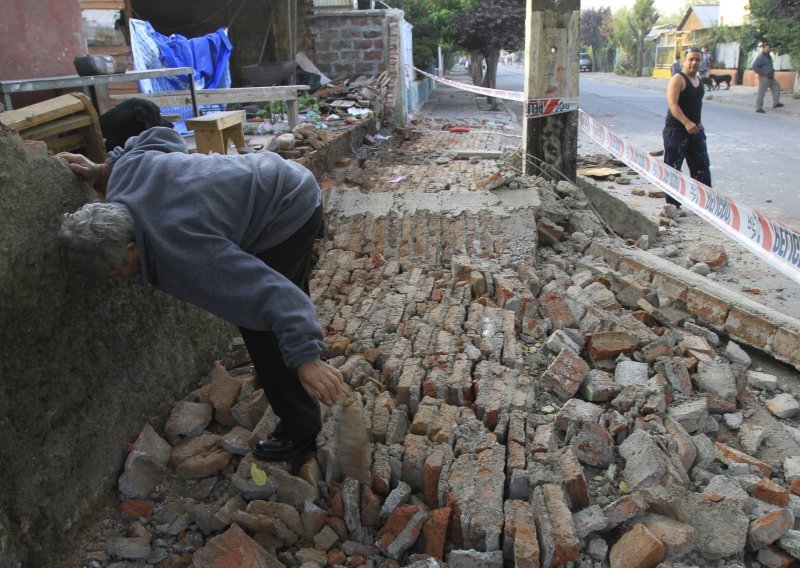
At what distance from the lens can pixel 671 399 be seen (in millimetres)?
3125

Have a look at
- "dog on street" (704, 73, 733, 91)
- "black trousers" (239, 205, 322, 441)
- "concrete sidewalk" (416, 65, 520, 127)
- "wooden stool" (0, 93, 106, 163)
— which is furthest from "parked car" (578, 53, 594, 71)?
"black trousers" (239, 205, 322, 441)

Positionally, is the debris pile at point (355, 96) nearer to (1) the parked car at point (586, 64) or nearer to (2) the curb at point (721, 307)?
(2) the curb at point (721, 307)

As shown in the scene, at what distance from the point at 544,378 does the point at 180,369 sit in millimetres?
1744

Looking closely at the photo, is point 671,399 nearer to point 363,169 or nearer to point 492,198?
point 492,198

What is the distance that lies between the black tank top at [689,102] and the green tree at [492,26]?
1238 centimetres

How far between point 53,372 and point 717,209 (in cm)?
380

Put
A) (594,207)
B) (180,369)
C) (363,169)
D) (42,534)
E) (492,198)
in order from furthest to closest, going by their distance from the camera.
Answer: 1. (363,169)
2. (594,207)
3. (492,198)
4. (180,369)
5. (42,534)

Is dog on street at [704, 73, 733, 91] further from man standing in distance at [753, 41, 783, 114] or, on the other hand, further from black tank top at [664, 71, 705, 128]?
black tank top at [664, 71, 705, 128]

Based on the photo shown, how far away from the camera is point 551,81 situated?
621cm

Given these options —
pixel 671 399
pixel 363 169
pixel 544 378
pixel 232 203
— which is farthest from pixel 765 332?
pixel 363 169

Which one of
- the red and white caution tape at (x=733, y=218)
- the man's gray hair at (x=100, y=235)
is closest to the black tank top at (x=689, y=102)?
the red and white caution tape at (x=733, y=218)

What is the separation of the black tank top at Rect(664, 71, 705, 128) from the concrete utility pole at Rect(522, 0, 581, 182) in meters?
1.18

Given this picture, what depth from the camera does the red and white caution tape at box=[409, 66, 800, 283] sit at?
328cm

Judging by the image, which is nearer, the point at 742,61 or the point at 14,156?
the point at 14,156
